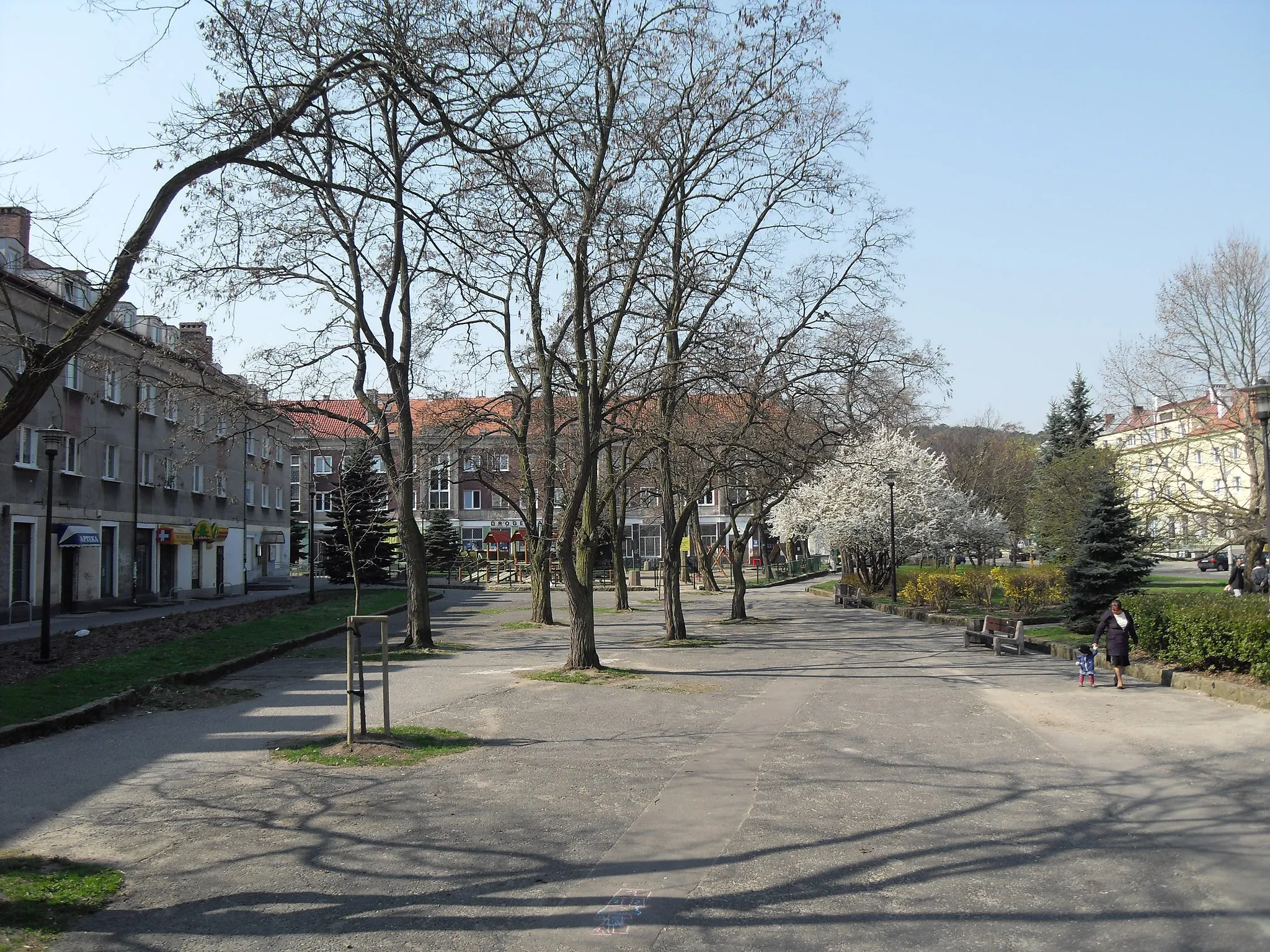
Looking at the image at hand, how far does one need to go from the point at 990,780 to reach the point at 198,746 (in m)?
8.10

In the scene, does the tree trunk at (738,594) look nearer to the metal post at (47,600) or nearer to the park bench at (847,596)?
the park bench at (847,596)

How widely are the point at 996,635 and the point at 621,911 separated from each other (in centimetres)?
1780

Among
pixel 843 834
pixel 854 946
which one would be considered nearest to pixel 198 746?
pixel 843 834

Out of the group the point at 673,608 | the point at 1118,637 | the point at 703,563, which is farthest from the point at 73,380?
the point at 1118,637

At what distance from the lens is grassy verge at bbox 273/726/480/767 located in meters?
9.66

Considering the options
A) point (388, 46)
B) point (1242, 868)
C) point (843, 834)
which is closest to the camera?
point (1242, 868)

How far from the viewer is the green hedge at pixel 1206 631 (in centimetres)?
1378

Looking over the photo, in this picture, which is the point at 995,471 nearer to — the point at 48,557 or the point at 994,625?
the point at 994,625

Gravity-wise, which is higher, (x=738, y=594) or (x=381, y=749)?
(x=738, y=594)

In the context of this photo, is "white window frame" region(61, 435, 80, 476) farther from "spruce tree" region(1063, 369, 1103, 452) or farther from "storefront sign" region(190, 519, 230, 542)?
"spruce tree" region(1063, 369, 1103, 452)

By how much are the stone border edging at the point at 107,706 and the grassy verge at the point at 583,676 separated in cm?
354

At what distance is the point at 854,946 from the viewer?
5.23 m

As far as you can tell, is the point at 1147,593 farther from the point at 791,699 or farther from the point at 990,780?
the point at 990,780

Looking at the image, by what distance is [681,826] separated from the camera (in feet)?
24.6
